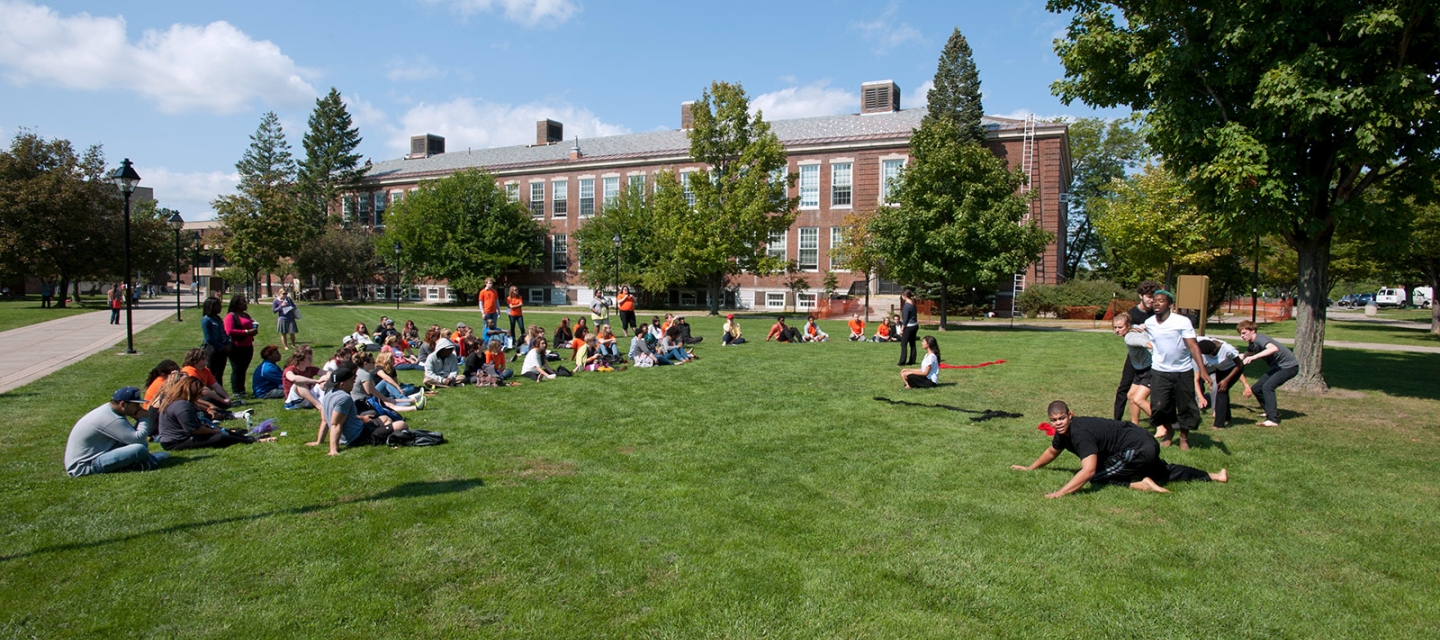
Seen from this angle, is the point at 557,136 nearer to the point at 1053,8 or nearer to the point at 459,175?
the point at 459,175

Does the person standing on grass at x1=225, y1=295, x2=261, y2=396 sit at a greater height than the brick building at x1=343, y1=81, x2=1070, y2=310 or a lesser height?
lesser

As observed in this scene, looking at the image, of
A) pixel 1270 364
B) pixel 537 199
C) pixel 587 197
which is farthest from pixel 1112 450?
pixel 537 199

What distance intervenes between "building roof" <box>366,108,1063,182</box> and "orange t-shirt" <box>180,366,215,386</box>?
40.6 metres

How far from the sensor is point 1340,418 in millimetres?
10320

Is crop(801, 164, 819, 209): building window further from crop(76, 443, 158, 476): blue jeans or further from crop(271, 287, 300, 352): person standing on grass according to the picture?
crop(76, 443, 158, 476): blue jeans

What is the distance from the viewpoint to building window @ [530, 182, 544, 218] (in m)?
57.7

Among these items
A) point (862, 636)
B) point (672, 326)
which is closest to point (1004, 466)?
point (862, 636)

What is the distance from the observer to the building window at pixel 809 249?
48.5m

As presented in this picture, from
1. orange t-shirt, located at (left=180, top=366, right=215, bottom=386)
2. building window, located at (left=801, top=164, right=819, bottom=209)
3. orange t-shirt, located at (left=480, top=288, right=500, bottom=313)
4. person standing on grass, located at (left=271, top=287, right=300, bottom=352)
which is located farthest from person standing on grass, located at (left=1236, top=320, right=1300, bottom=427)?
building window, located at (left=801, top=164, right=819, bottom=209)

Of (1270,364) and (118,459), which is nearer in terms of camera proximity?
(118,459)

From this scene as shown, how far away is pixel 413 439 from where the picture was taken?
8.27 meters

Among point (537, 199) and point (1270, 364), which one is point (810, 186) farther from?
point (1270, 364)

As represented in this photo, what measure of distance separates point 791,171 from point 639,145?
13.6 m

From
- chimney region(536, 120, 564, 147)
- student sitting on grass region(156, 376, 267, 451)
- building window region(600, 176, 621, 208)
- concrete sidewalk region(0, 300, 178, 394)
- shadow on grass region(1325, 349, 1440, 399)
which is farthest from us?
chimney region(536, 120, 564, 147)
